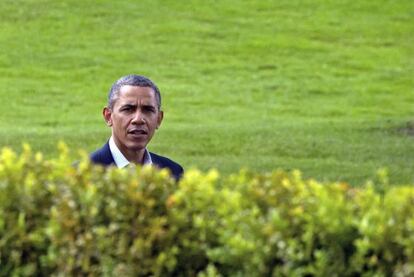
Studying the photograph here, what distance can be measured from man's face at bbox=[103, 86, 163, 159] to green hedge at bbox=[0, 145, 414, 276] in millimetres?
1766

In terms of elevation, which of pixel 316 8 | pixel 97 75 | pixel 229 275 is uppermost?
pixel 316 8

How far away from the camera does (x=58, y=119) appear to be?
63.8 feet

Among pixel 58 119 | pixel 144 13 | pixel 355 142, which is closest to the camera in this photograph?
pixel 355 142

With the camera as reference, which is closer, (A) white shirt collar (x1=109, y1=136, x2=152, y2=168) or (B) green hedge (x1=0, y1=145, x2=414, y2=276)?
(B) green hedge (x1=0, y1=145, x2=414, y2=276)

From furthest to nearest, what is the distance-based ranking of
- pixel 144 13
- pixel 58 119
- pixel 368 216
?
1. pixel 144 13
2. pixel 58 119
3. pixel 368 216

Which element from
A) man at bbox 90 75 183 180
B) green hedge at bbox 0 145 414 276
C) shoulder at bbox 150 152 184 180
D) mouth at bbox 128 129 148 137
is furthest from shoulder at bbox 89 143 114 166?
green hedge at bbox 0 145 414 276

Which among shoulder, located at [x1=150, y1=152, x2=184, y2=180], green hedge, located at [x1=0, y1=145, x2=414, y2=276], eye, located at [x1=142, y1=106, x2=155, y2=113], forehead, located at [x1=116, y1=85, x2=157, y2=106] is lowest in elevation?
green hedge, located at [x1=0, y1=145, x2=414, y2=276]

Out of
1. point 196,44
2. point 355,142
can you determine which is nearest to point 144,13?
point 196,44

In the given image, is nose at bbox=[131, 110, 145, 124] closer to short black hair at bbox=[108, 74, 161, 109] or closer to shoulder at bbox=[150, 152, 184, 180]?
short black hair at bbox=[108, 74, 161, 109]

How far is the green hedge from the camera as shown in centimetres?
384

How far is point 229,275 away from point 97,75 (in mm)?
19547

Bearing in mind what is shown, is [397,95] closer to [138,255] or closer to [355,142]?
[355,142]

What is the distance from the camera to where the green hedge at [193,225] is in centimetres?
384

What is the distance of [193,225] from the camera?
13.3 feet
